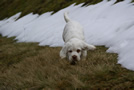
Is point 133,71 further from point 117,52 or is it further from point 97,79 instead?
point 117,52

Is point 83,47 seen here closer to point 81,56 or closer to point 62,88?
point 81,56

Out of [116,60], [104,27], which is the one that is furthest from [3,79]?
[104,27]

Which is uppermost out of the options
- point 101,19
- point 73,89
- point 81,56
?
point 73,89

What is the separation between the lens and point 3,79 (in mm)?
4859

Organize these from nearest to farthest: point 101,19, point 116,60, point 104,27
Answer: point 116,60
point 104,27
point 101,19

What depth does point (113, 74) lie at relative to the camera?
150 inches

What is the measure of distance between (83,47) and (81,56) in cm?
31

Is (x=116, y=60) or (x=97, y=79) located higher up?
(x=97, y=79)

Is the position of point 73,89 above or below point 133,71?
above

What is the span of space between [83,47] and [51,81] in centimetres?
184

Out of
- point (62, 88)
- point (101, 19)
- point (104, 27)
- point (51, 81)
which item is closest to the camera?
point (62, 88)

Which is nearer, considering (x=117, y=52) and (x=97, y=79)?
(x=97, y=79)

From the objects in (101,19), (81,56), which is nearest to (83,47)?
(81,56)

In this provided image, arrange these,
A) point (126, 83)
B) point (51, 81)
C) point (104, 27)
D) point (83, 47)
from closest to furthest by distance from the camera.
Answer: point (126, 83), point (51, 81), point (83, 47), point (104, 27)
